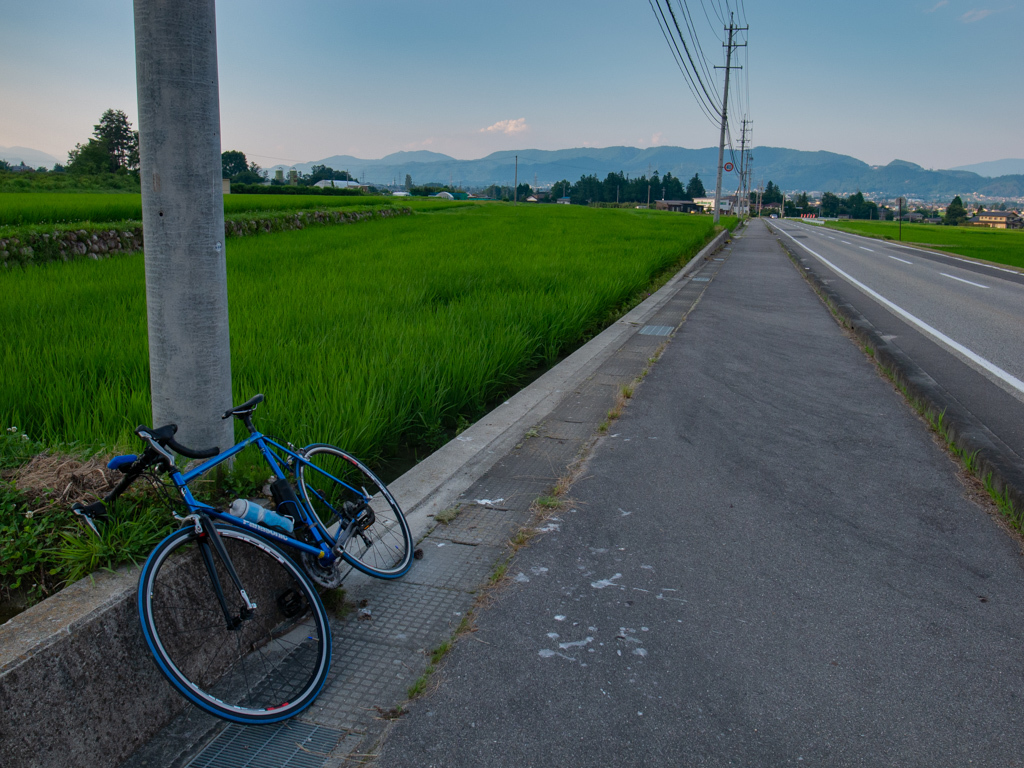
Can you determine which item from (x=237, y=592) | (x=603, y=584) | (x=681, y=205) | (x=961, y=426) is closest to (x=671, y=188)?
(x=681, y=205)

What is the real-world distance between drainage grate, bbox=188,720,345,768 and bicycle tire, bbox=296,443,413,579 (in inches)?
24.8

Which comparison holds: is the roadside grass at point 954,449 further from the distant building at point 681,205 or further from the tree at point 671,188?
the tree at point 671,188

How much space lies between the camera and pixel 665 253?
14.2 metres

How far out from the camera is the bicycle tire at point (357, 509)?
259cm

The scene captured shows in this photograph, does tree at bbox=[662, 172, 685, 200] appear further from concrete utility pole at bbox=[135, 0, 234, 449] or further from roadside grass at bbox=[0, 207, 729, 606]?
concrete utility pole at bbox=[135, 0, 234, 449]

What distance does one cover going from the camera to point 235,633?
7.02 ft

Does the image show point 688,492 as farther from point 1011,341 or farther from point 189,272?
point 1011,341

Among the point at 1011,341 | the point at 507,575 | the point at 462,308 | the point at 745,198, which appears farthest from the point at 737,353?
the point at 745,198

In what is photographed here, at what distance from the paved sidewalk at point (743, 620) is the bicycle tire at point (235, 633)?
376 millimetres

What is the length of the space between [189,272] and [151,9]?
0.83 metres

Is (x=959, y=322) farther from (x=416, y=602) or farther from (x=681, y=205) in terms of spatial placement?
(x=681, y=205)

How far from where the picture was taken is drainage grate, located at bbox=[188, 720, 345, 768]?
1.79 m

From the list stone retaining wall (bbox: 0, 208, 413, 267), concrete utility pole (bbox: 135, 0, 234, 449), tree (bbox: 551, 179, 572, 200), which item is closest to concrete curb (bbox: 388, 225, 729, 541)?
concrete utility pole (bbox: 135, 0, 234, 449)

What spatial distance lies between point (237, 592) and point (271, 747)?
472 mm
